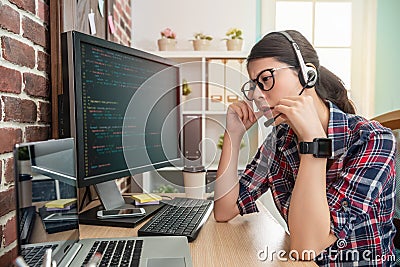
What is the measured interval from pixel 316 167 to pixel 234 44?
183 centimetres

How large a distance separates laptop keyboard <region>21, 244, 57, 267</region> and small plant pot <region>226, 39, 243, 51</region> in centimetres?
223

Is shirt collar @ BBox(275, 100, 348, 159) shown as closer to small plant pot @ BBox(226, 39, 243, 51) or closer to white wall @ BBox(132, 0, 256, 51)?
small plant pot @ BBox(226, 39, 243, 51)

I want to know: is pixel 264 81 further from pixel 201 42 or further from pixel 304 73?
pixel 201 42

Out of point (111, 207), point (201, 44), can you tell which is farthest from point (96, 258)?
point (201, 44)

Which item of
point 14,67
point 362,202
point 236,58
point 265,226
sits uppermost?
point 236,58

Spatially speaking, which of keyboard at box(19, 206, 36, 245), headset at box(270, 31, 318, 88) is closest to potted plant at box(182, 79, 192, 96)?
headset at box(270, 31, 318, 88)

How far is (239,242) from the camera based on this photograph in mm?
1030

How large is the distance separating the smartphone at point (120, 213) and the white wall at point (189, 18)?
5.88ft

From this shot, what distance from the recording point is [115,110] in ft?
4.07

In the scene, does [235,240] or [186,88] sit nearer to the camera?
[235,240]

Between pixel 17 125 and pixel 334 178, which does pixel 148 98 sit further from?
pixel 334 178

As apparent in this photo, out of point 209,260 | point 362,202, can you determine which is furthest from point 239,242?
point 362,202

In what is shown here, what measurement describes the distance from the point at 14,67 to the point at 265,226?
758 mm

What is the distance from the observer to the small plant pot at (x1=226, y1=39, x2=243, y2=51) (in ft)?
8.91
